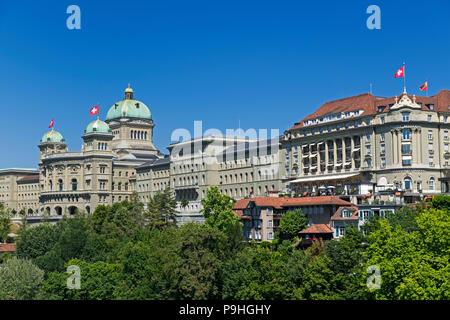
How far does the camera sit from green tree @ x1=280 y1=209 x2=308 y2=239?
9641 centimetres

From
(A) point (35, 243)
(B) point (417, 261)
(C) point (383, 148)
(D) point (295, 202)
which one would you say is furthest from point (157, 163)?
(B) point (417, 261)

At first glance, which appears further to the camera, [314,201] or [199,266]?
[314,201]

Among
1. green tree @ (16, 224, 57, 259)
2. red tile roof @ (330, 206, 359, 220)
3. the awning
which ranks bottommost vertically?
green tree @ (16, 224, 57, 259)

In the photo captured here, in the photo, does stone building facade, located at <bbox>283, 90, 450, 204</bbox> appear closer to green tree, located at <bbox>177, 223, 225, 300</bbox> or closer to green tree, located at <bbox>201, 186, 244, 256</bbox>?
green tree, located at <bbox>201, 186, 244, 256</bbox>

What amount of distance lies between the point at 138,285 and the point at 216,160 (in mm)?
76499

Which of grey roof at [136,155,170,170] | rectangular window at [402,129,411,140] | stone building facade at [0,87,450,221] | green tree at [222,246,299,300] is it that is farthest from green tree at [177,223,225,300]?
grey roof at [136,155,170,170]

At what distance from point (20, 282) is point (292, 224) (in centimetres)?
3900

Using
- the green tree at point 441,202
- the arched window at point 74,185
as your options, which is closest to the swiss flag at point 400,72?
the green tree at point 441,202

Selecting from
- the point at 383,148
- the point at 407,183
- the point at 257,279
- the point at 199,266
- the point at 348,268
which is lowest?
the point at 257,279

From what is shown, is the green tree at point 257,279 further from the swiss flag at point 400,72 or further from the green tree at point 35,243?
the green tree at point 35,243

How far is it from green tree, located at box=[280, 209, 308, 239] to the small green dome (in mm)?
109991

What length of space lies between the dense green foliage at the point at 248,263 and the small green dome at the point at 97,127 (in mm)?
88237

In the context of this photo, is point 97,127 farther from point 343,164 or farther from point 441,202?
point 441,202

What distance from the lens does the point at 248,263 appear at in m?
75.1
